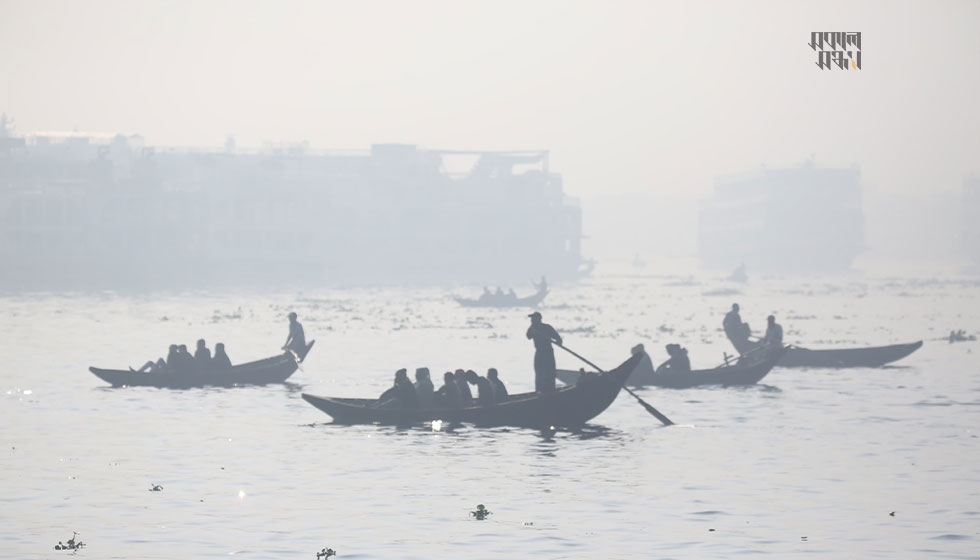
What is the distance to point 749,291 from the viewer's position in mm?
129125


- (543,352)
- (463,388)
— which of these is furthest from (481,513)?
(463,388)

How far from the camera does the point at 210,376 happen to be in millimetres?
36125

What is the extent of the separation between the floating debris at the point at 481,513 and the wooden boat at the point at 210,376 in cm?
1780

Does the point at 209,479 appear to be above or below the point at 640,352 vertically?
below

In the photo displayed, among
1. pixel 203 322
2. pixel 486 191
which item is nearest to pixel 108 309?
pixel 203 322

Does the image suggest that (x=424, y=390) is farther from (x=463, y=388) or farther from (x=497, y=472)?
(x=497, y=472)

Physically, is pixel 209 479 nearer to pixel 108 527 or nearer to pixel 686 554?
pixel 108 527

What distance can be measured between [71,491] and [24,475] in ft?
6.46

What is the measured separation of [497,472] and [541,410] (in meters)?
3.99

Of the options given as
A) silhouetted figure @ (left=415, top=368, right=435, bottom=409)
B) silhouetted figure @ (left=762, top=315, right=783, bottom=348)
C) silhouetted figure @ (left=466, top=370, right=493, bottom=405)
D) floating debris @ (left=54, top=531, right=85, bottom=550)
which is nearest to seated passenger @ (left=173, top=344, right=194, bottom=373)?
silhouetted figure @ (left=415, top=368, right=435, bottom=409)

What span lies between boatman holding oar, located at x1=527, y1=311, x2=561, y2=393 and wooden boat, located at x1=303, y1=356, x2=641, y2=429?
0.81ft

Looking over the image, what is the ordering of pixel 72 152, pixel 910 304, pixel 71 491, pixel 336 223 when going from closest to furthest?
pixel 71 491, pixel 910 304, pixel 72 152, pixel 336 223

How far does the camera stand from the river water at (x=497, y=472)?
17812mm

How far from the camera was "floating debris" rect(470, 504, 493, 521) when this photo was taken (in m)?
19.1
